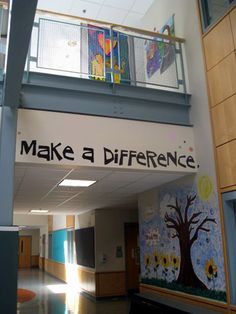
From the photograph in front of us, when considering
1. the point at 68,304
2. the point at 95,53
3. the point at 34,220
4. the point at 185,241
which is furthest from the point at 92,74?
the point at 34,220

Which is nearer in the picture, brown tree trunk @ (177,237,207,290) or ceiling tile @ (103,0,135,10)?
brown tree trunk @ (177,237,207,290)

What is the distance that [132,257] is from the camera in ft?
32.5

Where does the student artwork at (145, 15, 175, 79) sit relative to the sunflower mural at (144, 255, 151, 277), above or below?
above

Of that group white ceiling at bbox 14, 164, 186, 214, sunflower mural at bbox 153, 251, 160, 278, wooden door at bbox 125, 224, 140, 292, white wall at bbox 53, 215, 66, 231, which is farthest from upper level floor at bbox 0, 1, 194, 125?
white wall at bbox 53, 215, 66, 231

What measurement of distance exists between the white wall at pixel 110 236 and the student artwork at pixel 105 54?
17.6 ft

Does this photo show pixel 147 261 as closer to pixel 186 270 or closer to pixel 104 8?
pixel 186 270

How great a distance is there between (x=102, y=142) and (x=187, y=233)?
195 cm

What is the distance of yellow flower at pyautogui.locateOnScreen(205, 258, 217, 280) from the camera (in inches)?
173

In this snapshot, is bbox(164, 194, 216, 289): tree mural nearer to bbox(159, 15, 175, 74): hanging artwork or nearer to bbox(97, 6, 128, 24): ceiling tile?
bbox(159, 15, 175, 74): hanging artwork

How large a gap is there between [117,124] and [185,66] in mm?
1692

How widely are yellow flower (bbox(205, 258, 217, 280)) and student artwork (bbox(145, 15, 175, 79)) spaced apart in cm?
340

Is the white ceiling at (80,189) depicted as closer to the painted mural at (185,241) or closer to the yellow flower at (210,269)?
the painted mural at (185,241)

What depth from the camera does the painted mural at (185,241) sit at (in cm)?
446

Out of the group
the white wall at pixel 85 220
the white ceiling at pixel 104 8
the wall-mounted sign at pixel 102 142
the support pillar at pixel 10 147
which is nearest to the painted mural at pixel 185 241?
the wall-mounted sign at pixel 102 142
